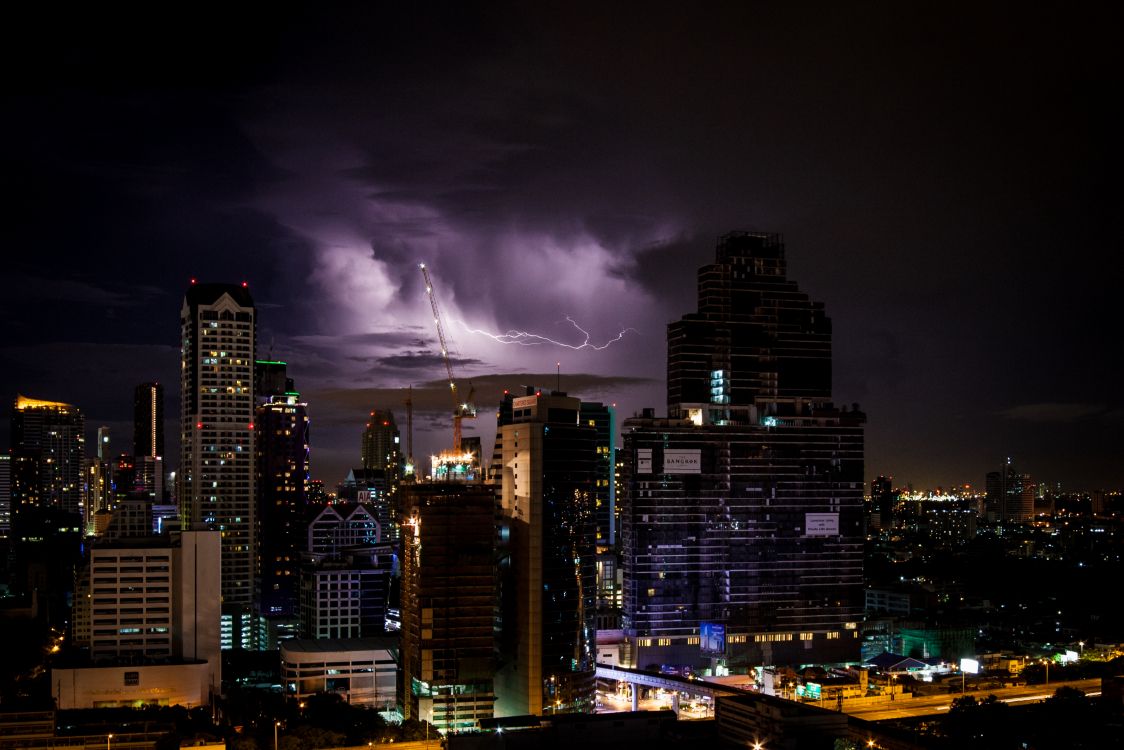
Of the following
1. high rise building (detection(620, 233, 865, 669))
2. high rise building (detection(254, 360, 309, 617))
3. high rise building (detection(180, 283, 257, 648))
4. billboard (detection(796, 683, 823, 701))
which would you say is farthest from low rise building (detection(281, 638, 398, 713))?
high rise building (detection(254, 360, 309, 617))

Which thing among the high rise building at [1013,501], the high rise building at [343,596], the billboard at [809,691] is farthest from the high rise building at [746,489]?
the high rise building at [1013,501]

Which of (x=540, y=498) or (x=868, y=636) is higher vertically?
(x=540, y=498)

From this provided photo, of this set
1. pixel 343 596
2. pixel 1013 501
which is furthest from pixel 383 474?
pixel 1013 501

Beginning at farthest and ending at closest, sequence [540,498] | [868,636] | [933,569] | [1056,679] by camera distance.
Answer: [933,569] < [868,636] < [1056,679] < [540,498]

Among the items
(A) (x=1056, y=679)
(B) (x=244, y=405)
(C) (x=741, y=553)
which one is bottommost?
(A) (x=1056, y=679)

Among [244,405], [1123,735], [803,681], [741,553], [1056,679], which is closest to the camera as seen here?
[1123,735]

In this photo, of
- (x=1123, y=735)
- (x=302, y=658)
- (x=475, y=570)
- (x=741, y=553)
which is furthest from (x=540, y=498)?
(x=1123, y=735)

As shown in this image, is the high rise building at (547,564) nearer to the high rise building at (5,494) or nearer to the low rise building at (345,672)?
the low rise building at (345,672)

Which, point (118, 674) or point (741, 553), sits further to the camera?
point (741, 553)

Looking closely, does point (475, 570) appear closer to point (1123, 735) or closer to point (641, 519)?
point (641, 519)
